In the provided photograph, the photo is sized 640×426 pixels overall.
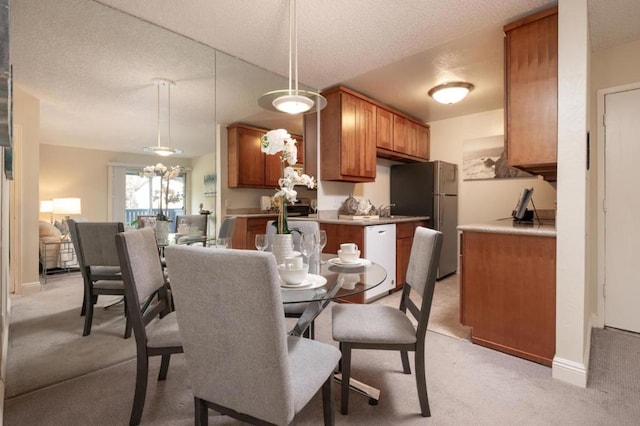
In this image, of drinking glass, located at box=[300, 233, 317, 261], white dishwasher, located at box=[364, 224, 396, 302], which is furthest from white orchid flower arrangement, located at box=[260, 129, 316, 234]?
white dishwasher, located at box=[364, 224, 396, 302]

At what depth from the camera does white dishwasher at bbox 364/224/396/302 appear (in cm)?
325

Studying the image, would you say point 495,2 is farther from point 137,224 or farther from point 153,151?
point 137,224

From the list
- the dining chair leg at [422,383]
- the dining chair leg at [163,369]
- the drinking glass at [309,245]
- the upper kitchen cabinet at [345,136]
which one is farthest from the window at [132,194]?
the dining chair leg at [422,383]

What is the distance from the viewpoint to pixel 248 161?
3.10m

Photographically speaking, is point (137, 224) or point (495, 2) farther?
point (137, 224)

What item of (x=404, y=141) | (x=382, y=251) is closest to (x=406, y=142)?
(x=404, y=141)

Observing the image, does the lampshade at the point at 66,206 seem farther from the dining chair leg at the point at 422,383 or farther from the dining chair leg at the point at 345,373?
the dining chair leg at the point at 422,383

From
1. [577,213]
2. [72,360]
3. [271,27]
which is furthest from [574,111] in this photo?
[72,360]

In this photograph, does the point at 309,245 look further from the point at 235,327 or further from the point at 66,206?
the point at 66,206

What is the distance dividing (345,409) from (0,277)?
1.86m

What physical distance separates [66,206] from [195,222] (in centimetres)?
93

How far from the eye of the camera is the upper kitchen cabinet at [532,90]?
6.68ft

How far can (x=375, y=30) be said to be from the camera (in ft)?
7.80

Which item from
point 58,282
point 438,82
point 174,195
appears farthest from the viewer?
point 438,82
